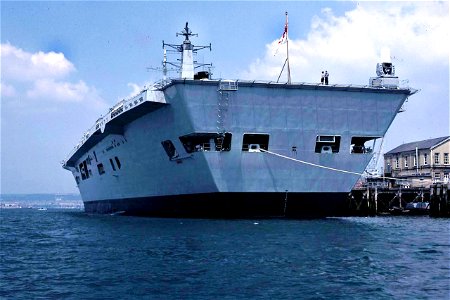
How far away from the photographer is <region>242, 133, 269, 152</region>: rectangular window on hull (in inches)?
1249

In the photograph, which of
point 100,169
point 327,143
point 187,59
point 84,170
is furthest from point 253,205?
point 84,170

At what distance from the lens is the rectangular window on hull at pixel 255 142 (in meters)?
31.7

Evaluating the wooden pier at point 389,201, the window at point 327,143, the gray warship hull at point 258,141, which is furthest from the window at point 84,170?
the window at point 327,143

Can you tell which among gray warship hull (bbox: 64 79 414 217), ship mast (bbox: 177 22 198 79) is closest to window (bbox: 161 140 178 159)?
gray warship hull (bbox: 64 79 414 217)

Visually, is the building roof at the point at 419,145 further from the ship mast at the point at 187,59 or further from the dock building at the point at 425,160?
the ship mast at the point at 187,59

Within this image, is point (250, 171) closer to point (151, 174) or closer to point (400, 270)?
point (151, 174)

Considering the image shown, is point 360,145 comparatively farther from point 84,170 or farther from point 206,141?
point 84,170

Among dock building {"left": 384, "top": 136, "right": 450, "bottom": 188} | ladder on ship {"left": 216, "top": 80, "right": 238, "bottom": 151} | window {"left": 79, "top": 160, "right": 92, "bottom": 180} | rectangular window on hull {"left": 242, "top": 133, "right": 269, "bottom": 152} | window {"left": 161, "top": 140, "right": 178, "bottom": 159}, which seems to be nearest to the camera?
ladder on ship {"left": 216, "top": 80, "right": 238, "bottom": 151}

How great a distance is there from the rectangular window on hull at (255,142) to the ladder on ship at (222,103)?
1516 mm

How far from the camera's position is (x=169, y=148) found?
33.8 metres

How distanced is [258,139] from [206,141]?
9.49 feet

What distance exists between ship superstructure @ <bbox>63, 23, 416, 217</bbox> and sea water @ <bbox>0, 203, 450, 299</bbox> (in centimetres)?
767

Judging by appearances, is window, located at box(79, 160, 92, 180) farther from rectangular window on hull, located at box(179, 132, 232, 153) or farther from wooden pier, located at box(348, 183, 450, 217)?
rectangular window on hull, located at box(179, 132, 232, 153)

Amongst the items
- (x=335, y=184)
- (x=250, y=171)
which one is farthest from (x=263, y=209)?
(x=335, y=184)
